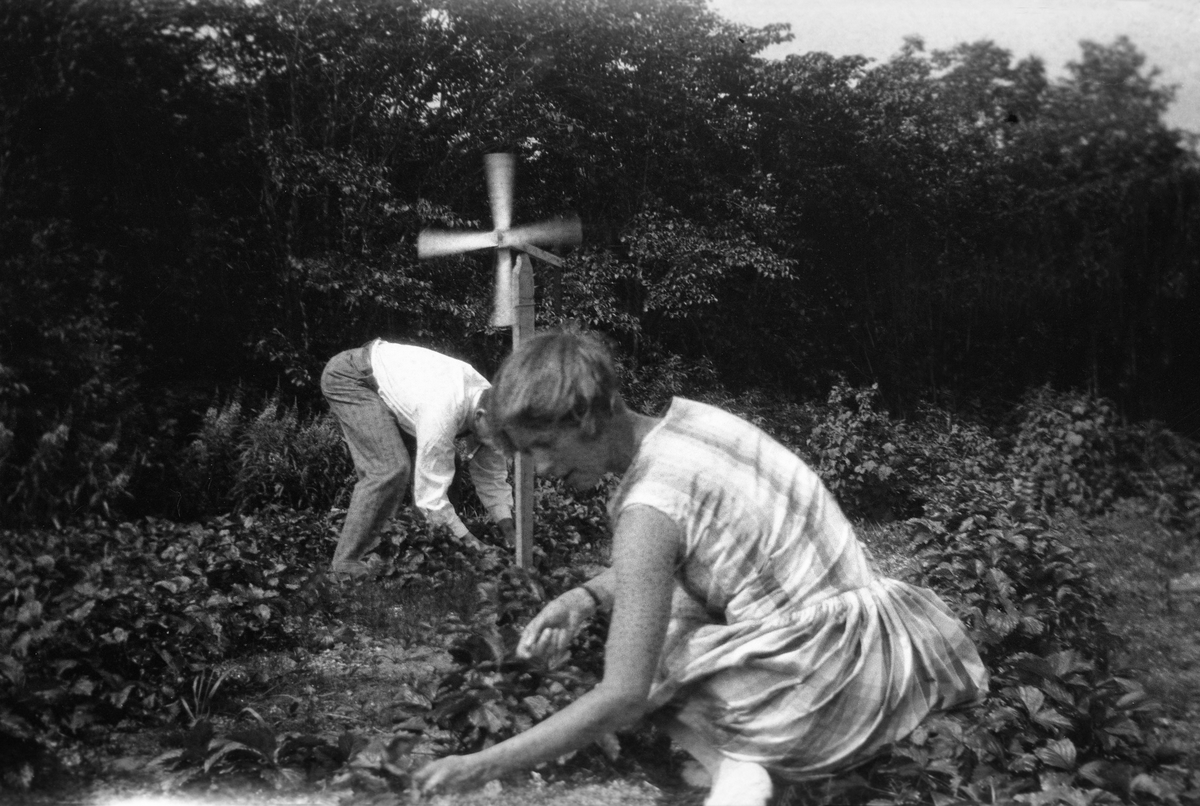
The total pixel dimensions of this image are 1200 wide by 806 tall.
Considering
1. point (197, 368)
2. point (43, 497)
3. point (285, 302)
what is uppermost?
point (285, 302)

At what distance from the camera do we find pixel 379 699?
312 centimetres

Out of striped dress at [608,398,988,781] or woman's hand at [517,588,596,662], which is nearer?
striped dress at [608,398,988,781]

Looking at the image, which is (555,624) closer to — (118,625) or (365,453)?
(118,625)

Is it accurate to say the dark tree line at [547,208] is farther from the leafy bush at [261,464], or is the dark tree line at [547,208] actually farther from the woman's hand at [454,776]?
the woman's hand at [454,776]

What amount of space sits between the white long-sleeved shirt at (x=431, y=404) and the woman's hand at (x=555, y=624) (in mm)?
2073

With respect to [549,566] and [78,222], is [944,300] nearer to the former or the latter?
[549,566]

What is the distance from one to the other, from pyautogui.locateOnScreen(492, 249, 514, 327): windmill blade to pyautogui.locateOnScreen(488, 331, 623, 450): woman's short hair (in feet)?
7.56

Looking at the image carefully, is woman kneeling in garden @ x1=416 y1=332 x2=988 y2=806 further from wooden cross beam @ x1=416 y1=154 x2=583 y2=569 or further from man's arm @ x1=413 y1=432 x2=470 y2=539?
man's arm @ x1=413 y1=432 x2=470 y2=539

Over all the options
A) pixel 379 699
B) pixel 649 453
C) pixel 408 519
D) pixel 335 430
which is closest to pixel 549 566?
pixel 408 519

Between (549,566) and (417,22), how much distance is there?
3101 millimetres

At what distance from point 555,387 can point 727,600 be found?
1.85ft

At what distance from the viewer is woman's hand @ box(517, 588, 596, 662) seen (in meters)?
2.12

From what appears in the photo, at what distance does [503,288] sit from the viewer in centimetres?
418

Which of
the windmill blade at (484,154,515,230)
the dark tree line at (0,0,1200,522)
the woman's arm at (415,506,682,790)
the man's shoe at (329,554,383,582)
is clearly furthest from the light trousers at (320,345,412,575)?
the woman's arm at (415,506,682,790)
